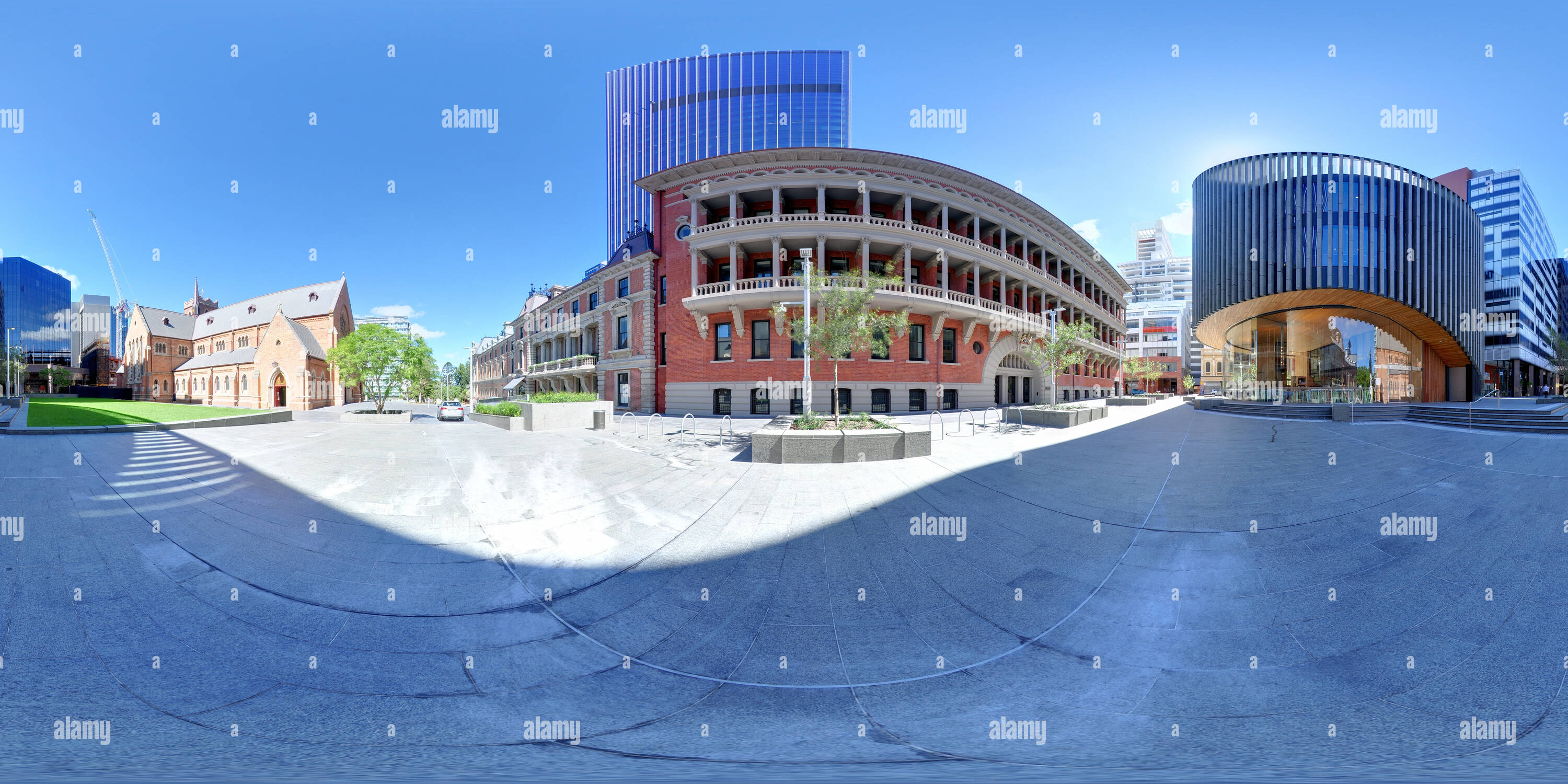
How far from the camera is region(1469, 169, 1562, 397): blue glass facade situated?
2154 inches

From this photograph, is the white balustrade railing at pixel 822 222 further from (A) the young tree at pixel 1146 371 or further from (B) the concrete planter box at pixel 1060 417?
(A) the young tree at pixel 1146 371

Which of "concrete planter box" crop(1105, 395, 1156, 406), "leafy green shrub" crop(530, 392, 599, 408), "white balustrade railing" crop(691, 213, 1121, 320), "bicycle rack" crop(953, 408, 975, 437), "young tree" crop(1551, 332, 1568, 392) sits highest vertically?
"white balustrade railing" crop(691, 213, 1121, 320)

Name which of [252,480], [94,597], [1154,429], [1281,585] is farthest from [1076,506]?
[1154,429]

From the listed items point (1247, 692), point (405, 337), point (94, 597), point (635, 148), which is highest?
point (635, 148)

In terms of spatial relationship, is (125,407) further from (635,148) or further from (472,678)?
(635,148)

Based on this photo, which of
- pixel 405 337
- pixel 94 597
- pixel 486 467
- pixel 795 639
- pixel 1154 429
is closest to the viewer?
pixel 795 639

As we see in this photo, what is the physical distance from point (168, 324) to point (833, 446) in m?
96.1

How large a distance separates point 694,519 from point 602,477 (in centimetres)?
362

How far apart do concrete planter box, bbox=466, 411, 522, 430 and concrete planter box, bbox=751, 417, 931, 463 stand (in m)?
14.2

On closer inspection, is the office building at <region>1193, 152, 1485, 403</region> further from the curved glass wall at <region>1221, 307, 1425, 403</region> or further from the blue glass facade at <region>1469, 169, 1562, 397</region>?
the blue glass facade at <region>1469, 169, 1562, 397</region>

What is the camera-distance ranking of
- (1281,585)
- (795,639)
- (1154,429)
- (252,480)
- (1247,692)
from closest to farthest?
(1247,692) → (795,639) → (1281,585) → (252,480) → (1154,429)

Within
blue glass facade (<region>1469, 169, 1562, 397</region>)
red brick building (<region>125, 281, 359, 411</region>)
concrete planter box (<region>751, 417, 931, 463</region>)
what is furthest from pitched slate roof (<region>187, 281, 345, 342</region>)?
blue glass facade (<region>1469, 169, 1562, 397</region>)

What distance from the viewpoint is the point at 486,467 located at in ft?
36.6

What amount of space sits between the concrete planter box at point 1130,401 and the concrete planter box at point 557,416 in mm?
32012
